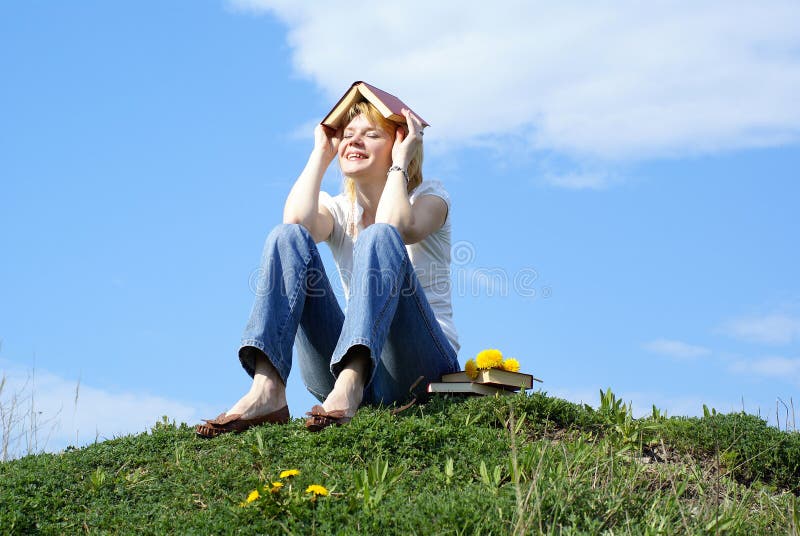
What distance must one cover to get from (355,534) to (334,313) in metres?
2.19

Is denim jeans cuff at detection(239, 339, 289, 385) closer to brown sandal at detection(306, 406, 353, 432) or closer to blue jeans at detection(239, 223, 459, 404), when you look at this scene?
blue jeans at detection(239, 223, 459, 404)

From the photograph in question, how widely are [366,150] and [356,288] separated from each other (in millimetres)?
1345

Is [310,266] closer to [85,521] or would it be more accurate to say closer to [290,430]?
[290,430]

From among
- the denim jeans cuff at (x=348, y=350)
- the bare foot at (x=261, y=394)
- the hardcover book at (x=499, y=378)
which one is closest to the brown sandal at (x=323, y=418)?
the denim jeans cuff at (x=348, y=350)

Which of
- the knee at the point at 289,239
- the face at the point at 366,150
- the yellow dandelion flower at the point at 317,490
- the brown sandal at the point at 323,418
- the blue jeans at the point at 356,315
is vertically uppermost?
the face at the point at 366,150

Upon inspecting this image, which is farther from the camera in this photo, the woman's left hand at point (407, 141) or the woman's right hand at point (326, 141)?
the woman's right hand at point (326, 141)

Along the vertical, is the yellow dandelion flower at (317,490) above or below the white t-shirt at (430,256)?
below

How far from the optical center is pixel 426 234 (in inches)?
230

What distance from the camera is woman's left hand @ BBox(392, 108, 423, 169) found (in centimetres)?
589

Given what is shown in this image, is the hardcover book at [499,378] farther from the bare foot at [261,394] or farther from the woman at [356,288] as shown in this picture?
the bare foot at [261,394]

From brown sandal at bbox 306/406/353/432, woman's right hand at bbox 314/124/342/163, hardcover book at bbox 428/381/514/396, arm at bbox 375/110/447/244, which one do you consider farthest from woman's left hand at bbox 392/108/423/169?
brown sandal at bbox 306/406/353/432

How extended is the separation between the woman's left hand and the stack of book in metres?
1.47

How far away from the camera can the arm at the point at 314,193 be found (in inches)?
229

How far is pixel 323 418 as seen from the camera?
16.2 feet
